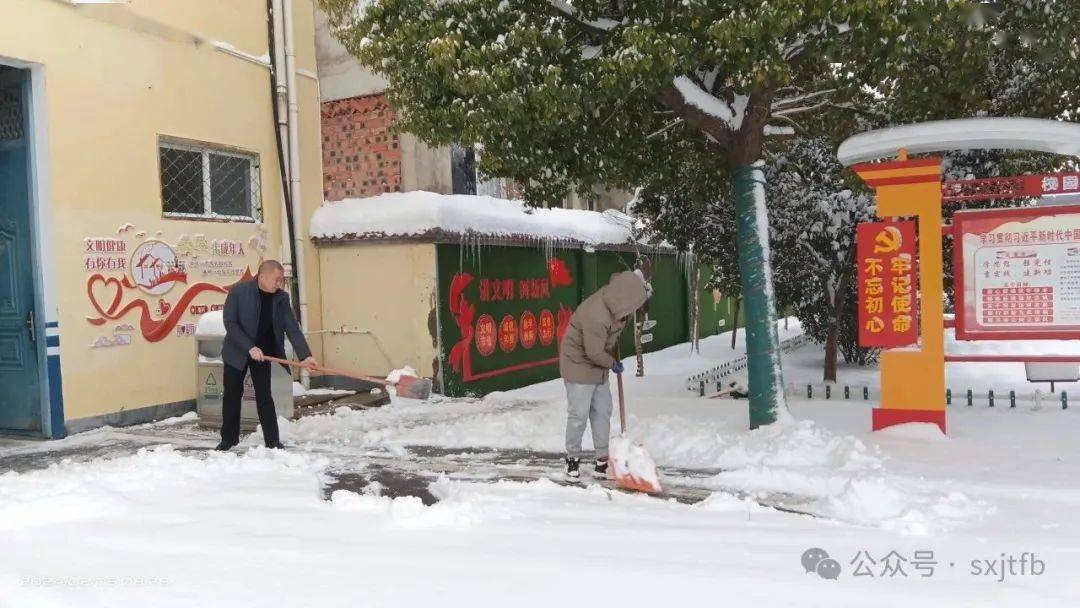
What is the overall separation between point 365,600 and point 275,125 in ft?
26.7

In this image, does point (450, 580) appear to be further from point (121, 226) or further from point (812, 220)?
point (812, 220)

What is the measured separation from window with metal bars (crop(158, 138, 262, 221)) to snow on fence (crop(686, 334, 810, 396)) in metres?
6.03

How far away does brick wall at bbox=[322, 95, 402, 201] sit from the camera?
38.2ft

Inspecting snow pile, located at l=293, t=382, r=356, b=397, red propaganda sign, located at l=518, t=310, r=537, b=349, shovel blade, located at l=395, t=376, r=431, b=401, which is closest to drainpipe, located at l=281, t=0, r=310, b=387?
snow pile, located at l=293, t=382, r=356, b=397

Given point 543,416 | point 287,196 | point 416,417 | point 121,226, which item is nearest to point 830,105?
point 543,416

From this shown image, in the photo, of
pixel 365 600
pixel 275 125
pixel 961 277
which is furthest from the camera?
pixel 275 125

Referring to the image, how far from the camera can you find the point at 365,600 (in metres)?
3.61

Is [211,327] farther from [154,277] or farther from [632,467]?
[632,467]

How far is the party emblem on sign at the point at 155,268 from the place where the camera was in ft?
28.4

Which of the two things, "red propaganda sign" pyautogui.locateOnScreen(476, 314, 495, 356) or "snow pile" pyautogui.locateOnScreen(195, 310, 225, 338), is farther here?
"red propaganda sign" pyautogui.locateOnScreen(476, 314, 495, 356)

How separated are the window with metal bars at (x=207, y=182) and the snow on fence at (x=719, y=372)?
237 inches

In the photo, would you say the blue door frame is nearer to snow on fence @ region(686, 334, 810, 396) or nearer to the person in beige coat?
the person in beige coat

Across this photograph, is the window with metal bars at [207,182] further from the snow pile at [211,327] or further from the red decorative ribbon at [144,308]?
the snow pile at [211,327]

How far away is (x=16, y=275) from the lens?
26.5 ft
